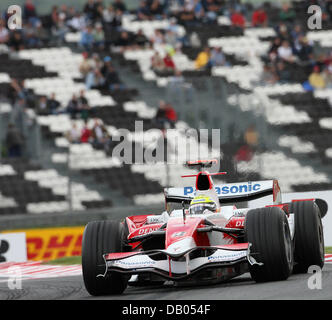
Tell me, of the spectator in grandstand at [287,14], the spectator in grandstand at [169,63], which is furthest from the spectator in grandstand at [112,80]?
the spectator in grandstand at [287,14]

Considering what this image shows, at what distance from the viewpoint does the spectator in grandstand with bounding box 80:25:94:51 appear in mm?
23094

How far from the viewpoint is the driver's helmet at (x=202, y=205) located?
30.0ft

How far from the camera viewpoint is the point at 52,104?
20.5m

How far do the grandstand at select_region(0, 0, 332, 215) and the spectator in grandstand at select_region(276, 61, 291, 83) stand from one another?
31 millimetres

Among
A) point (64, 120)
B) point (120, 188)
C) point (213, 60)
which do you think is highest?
point (213, 60)

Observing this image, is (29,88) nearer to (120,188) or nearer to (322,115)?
(120,188)

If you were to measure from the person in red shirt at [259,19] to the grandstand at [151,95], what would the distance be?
46mm

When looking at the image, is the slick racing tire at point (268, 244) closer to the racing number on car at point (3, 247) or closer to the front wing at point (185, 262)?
the front wing at point (185, 262)

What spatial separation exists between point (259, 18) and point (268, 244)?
1641 cm

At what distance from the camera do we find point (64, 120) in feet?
65.5

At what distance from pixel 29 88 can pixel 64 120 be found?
2135 mm

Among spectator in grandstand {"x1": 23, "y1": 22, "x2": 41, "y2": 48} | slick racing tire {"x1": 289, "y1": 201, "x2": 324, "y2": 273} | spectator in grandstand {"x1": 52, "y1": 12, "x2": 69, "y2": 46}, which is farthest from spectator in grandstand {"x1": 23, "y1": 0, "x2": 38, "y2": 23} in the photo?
slick racing tire {"x1": 289, "y1": 201, "x2": 324, "y2": 273}
